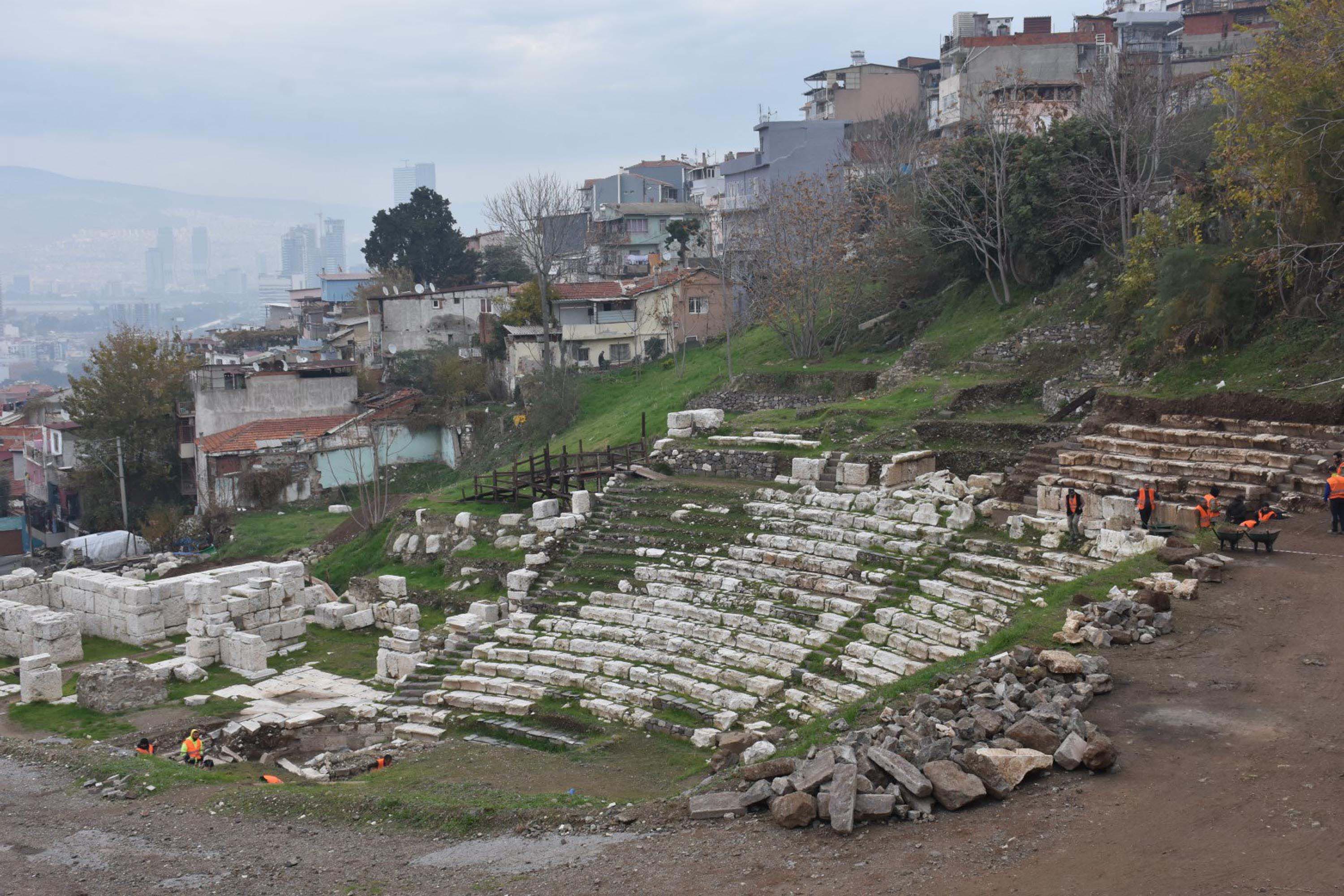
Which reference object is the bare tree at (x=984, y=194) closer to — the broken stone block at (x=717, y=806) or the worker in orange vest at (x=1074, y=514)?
the worker in orange vest at (x=1074, y=514)

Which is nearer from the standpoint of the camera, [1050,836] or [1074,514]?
[1050,836]

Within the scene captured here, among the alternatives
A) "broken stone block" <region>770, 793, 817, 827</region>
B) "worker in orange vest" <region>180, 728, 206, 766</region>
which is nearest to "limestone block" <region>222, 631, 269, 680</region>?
"worker in orange vest" <region>180, 728, 206, 766</region>

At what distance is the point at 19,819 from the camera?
41.9 feet

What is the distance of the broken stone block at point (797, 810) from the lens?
8797 mm

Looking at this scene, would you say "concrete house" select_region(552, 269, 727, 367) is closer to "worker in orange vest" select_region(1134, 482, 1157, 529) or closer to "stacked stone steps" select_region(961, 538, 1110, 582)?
"stacked stone steps" select_region(961, 538, 1110, 582)

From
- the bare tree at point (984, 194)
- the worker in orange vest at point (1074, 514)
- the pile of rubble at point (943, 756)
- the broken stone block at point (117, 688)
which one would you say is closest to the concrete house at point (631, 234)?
the bare tree at point (984, 194)

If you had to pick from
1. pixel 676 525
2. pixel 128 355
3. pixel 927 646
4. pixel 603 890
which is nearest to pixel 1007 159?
pixel 676 525

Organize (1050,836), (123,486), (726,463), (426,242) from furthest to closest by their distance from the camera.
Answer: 1. (426,242)
2. (123,486)
3. (726,463)
4. (1050,836)

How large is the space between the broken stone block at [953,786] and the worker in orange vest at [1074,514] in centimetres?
872

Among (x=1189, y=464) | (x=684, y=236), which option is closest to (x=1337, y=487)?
(x=1189, y=464)

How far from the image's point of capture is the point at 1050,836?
7.93m

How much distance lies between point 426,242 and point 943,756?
55.4 meters

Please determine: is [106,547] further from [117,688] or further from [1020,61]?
[1020,61]

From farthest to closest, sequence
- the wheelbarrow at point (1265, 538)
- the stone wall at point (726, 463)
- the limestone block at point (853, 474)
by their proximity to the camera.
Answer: the stone wall at point (726, 463) < the limestone block at point (853, 474) < the wheelbarrow at point (1265, 538)
